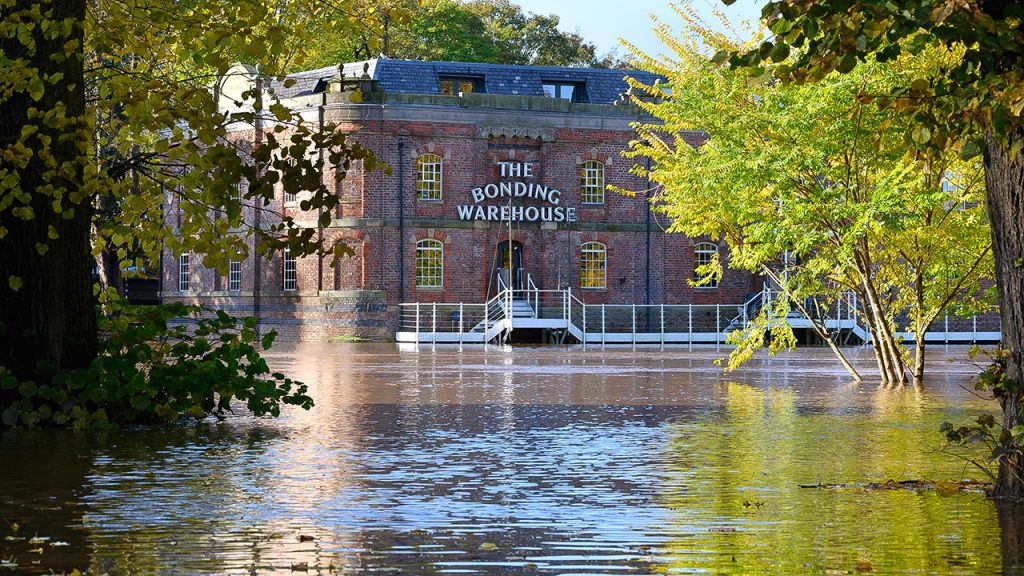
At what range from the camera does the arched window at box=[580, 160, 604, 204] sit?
51125 mm

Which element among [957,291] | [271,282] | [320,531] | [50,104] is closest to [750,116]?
[957,291]

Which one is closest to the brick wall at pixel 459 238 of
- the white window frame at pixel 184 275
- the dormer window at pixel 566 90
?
the dormer window at pixel 566 90

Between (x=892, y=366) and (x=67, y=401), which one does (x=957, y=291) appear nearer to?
(x=892, y=366)

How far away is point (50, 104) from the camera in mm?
13078

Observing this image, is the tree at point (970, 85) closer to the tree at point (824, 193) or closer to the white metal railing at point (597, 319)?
the tree at point (824, 193)

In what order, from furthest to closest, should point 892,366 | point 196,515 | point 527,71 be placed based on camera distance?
point 527,71
point 892,366
point 196,515

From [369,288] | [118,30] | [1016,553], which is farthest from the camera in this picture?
[369,288]

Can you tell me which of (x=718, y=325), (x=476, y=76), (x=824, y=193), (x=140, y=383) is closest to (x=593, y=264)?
(x=718, y=325)

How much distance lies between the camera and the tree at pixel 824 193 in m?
19.9

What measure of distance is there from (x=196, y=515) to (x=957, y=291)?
15459 mm

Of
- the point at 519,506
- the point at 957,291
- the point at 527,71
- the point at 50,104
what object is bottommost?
the point at 519,506

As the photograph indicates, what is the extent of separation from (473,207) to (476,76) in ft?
15.6

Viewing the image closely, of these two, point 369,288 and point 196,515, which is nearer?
point 196,515

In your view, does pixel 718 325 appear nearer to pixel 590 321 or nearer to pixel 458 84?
pixel 590 321
